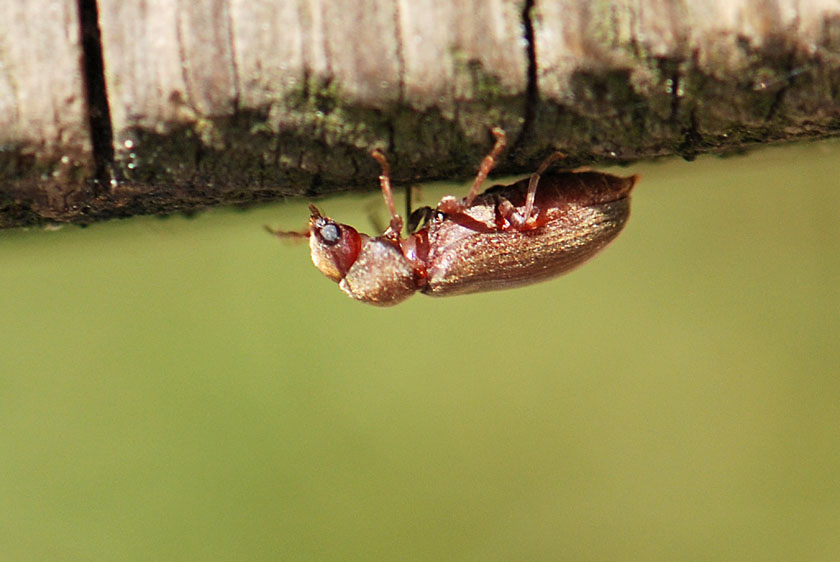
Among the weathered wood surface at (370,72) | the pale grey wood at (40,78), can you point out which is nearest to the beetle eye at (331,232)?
the weathered wood surface at (370,72)

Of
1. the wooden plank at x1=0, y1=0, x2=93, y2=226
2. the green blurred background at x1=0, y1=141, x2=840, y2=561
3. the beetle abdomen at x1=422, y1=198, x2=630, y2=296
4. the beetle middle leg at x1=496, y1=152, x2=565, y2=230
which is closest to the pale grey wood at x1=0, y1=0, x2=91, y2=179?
the wooden plank at x1=0, y1=0, x2=93, y2=226

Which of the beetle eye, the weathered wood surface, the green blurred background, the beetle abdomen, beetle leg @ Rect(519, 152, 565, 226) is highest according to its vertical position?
the weathered wood surface

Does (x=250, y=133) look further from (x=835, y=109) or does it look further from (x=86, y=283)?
(x=86, y=283)

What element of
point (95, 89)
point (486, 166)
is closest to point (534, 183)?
point (486, 166)

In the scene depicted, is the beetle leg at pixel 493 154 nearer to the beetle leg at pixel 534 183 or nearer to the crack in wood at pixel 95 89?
the beetle leg at pixel 534 183

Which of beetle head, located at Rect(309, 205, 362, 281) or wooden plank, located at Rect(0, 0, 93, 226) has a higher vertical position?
wooden plank, located at Rect(0, 0, 93, 226)

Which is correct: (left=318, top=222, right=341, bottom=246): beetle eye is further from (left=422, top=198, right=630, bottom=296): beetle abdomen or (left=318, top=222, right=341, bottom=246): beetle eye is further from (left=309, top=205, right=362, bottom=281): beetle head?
(left=422, top=198, right=630, bottom=296): beetle abdomen

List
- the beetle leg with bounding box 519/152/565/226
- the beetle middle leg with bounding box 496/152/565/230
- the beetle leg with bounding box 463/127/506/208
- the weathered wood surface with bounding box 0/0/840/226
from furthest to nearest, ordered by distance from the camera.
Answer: the beetle middle leg with bounding box 496/152/565/230, the beetle leg with bounding box 519/152/565/226, the beetle leg with bounding box 463/127/506/208, the weathered wood surface with bounding box 0/0/840/226

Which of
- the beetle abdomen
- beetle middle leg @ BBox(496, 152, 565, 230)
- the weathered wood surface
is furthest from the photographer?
the beetle abdomen
